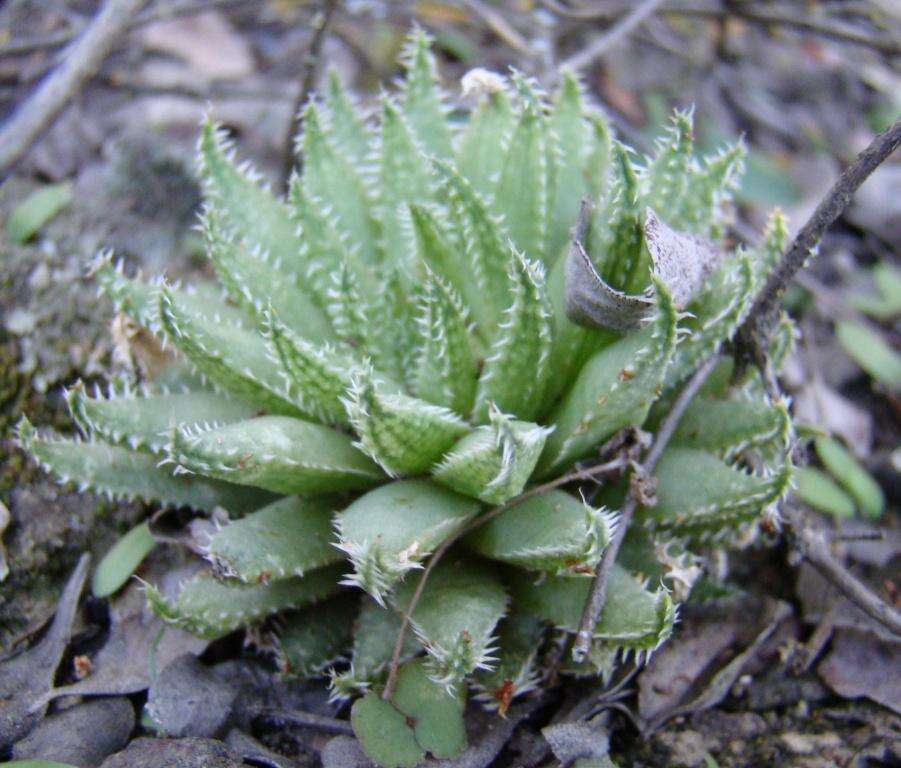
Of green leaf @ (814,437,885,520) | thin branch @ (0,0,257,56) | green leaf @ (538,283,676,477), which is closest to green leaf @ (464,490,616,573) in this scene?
green leaf @ (538,283,676,477)

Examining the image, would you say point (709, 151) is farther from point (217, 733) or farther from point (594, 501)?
point (217, 733)

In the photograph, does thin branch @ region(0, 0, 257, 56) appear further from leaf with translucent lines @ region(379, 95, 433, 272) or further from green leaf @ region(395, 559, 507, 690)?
green leaf @ region(395, 559, 507, 690)

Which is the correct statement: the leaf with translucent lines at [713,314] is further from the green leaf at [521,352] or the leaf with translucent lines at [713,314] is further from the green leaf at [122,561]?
the green leaf at [122,561]

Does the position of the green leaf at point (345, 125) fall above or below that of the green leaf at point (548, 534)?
above

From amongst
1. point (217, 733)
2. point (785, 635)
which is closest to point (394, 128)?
point (217, 733)

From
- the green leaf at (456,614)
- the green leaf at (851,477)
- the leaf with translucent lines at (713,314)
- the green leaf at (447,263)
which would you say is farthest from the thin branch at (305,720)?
the green leaf at (851,477)
